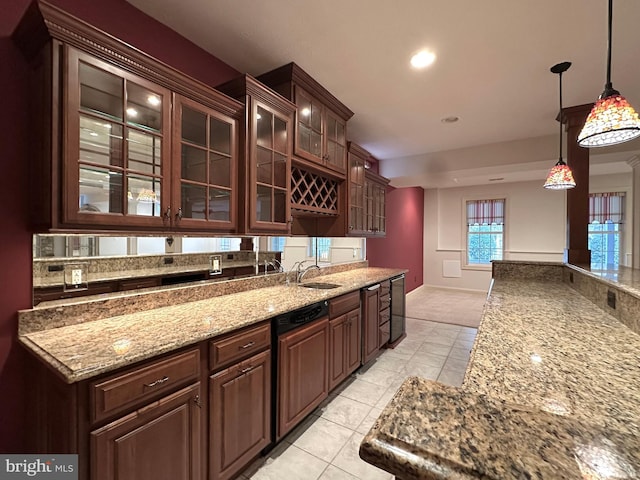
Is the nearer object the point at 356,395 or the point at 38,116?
the point at 38,116

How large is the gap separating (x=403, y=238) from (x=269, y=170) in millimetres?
4610

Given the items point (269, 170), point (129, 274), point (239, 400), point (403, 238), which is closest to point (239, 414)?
point (239, 400)

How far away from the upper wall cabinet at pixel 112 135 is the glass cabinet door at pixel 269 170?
28 cm

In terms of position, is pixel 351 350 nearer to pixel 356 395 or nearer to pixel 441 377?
pixel 356 395

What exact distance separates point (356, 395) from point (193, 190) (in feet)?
7.05

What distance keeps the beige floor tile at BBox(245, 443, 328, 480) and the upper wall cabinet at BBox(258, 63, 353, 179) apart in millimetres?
2197

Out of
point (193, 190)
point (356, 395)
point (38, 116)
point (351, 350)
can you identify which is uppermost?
point (38, 116)

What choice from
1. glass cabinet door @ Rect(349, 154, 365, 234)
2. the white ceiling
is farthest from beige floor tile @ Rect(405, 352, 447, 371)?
the white ceiling

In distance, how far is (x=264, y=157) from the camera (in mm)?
2125

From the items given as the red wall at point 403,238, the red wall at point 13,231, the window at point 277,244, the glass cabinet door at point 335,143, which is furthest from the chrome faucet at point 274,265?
the red wall at point 403,238

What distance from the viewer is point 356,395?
2.47 meters

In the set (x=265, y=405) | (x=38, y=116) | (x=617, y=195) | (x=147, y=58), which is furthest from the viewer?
(x=617, y=195)

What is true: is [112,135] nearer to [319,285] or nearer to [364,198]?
[319,285]

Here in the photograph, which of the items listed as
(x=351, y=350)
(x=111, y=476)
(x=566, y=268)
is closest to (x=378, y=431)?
(x=111, y=476)
